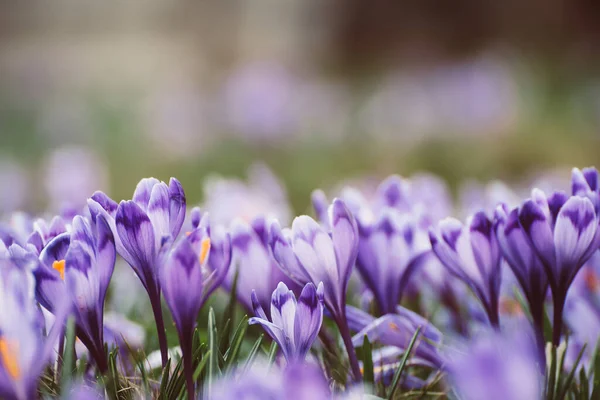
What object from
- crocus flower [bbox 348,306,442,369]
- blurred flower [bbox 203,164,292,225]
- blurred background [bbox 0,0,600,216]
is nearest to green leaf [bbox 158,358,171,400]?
crocus flower [bbox 348,306,442,369]

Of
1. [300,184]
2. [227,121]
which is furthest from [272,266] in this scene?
[227,121]

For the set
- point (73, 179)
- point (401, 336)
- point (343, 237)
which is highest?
point (343, 237)

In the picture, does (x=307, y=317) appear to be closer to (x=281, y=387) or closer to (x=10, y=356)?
(x=281, y=387)

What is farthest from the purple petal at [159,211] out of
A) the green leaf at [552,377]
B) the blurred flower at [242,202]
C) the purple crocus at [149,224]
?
the blurred flower at [242,202]

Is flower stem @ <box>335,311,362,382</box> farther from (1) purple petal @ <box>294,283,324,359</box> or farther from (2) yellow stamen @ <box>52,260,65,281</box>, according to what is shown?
(2) yellow stamen @ <box>52,260,65,281</box>

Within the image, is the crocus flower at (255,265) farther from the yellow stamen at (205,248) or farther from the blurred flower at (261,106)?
the blurred flower at (261,106)

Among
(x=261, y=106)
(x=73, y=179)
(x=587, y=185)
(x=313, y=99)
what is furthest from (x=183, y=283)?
(x=313, y=99)
